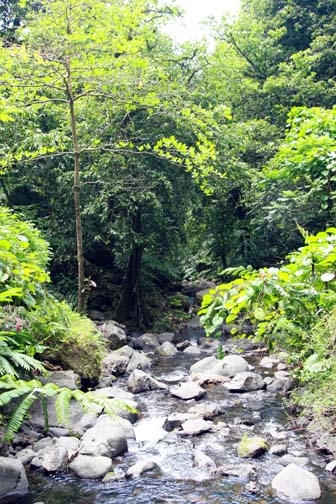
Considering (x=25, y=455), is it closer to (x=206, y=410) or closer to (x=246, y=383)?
(x=206, y=410)

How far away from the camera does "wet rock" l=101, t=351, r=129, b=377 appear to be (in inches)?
340

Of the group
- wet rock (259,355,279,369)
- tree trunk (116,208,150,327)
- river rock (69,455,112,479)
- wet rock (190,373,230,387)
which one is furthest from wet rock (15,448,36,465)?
tree trunk (116,208,150,327)

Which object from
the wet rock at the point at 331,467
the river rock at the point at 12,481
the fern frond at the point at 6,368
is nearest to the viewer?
the fern frond at the point at 6,368

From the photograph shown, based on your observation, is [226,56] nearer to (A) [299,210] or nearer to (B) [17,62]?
(A) [299,210]

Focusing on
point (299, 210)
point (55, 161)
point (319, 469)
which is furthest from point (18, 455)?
point (55, 161)

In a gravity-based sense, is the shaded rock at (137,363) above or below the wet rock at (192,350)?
below

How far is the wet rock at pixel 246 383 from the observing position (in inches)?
298

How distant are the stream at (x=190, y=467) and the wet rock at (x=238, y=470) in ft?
0.15

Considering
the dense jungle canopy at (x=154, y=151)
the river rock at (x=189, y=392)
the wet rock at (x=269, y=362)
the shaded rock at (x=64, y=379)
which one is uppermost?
the dense jungle canopy at (x=154, y=151)

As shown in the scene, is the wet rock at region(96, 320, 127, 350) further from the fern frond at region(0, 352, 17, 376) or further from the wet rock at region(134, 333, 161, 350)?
the fern frond at region(0, 352, 17, 376)

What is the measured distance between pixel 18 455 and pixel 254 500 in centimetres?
228

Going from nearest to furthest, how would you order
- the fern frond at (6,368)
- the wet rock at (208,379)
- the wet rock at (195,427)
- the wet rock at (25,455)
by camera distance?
the fern frond at (6,368) < the wet rock at (25,455) < the wet rock at (195,427) < the wet rock at (208,379)

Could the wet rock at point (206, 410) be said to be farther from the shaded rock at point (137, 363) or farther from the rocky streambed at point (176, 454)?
the shaded rock at point (137, 363)

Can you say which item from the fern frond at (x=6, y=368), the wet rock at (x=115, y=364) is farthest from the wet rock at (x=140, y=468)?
the wet rock at (x=115, y=364)
